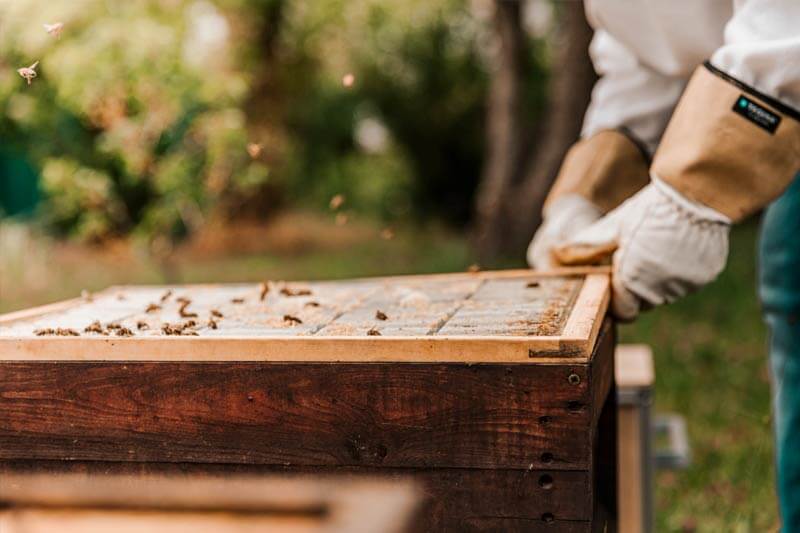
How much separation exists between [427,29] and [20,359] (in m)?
11.7

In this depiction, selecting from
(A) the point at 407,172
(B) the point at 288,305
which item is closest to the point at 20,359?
(B) the point at 288,305

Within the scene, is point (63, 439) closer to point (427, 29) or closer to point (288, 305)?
point (288, 305)

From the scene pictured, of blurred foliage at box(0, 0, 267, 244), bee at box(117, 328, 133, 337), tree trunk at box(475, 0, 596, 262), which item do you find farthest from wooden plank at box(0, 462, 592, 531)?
tree trunk at box(475, 0, 596, 262)

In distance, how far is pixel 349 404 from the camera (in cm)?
176

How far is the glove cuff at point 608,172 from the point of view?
113 inches

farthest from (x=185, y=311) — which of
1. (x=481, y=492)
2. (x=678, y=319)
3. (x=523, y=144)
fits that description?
(x=523, y=144)

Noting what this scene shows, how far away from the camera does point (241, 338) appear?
5.90 ft

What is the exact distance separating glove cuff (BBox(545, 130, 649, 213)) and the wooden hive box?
86cm

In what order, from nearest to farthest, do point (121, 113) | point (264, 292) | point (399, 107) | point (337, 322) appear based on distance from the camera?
1. point (337, 322)
2. point (264, 292)
3. point (121, 113)
4. point (399, 107)

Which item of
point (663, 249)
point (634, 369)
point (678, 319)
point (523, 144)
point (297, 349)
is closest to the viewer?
point (297, 349)

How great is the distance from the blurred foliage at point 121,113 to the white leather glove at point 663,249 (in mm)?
3353

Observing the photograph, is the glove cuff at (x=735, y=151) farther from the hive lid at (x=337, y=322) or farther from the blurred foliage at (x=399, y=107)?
the blurred foliage at (x=399, y=107)

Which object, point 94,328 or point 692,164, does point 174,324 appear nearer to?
point 94,328

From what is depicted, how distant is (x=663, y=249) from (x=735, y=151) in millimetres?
262
